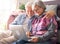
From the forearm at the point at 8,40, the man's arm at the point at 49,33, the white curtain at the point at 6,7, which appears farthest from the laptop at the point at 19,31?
the white curtain at the point at 6,7

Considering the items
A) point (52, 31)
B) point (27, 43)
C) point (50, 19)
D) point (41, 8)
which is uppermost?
→ point (41, 8)

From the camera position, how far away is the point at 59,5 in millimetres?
2289

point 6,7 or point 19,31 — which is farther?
point 6,7

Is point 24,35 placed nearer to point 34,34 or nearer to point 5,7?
point 34,34

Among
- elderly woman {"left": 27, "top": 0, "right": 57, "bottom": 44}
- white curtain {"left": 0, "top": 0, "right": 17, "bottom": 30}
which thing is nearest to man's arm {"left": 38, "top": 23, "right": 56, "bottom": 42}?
elderly woman {"left": 27, "top": 0, "right": 57, "bottom": 44}

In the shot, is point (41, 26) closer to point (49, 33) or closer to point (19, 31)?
point (49, 33)

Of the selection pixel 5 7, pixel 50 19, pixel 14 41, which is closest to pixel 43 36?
pixel 50 19

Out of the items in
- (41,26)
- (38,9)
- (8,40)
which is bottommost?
(8,40)

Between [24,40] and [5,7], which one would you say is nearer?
[24,40]

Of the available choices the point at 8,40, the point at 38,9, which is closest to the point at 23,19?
the point at 38,9

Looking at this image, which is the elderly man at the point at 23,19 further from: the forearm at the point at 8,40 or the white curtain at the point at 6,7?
the white curtain at the point at 6,7

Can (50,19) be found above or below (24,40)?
above

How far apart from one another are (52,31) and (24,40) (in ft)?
1.04

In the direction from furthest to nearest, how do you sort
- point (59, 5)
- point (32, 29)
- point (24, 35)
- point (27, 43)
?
point (59, 5), point (32, 29), point (24, 35), point (27, 43)
